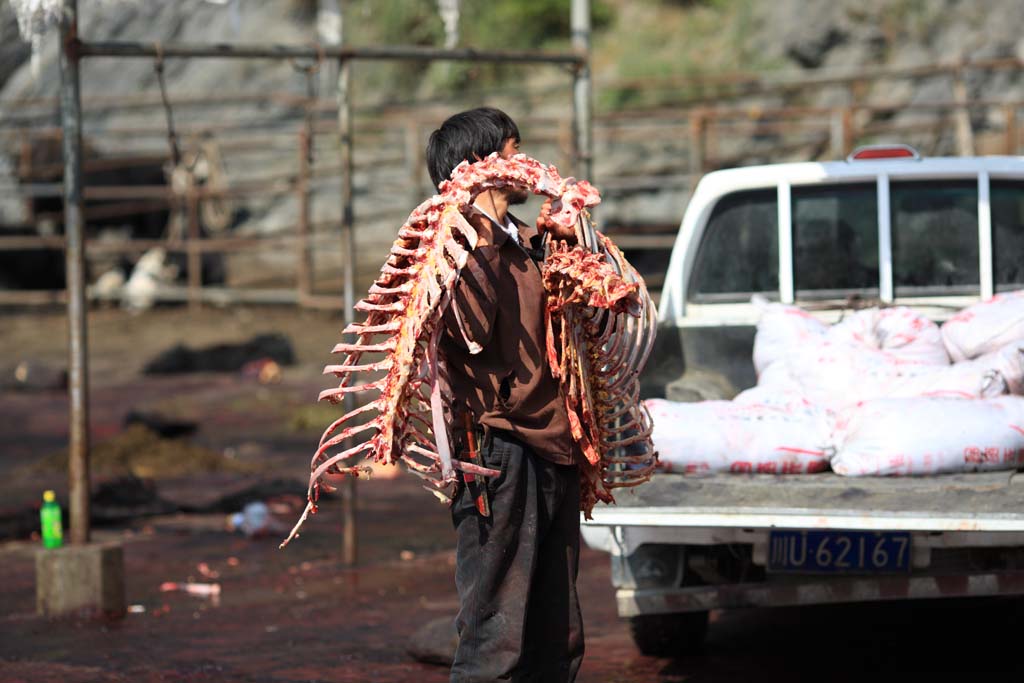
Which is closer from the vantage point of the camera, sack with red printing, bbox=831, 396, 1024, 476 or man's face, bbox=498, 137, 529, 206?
man's face, bbox=498, 137, 529, 206

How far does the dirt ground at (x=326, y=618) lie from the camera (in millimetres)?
5047

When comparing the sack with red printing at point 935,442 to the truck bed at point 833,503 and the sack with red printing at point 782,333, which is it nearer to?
the truck bed at point 833,503

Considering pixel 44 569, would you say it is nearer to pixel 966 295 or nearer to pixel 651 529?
pixel 651 529

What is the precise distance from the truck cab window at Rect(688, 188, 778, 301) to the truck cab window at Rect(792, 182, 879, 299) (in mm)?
102

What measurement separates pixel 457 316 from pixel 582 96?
156 inches

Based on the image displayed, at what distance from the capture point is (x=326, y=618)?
19.5 ft

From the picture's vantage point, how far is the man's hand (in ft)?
11.7

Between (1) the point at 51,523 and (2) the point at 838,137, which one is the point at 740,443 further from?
(2) the point at 838,137

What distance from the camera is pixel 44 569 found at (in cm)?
579

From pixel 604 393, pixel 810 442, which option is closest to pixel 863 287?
pixel 810 442

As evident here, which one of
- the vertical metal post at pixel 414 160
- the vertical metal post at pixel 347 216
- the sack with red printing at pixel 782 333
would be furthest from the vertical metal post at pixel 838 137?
the sack with red printing at pixel 782 333

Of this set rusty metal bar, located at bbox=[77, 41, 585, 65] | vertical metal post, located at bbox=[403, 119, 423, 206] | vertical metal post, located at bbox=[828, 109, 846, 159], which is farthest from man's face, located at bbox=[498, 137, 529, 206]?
vertical metal post, located at bbox=[403, 119, 423, 206]

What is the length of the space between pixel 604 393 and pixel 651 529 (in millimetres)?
984

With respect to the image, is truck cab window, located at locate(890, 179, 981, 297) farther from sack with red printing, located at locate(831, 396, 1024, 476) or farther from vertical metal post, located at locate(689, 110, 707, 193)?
vertical metal post, located at locate(689, 110, 707, 193)
